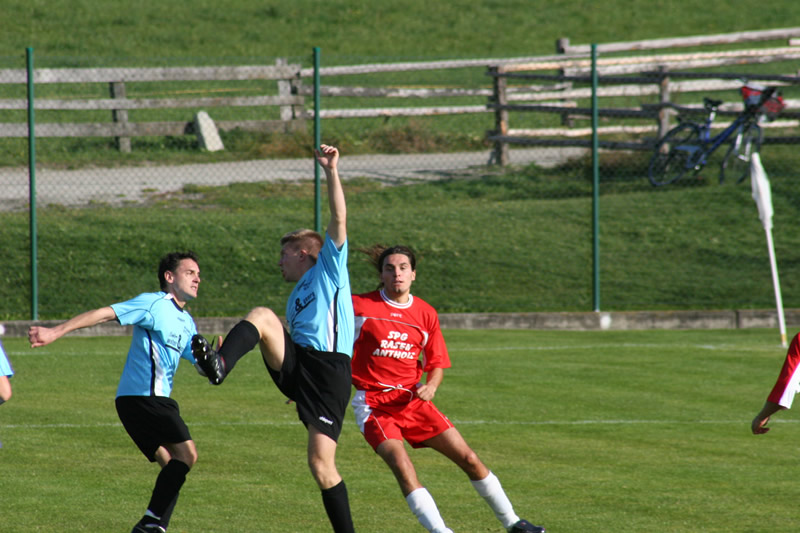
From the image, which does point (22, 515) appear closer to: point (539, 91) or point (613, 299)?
point (613, 299)

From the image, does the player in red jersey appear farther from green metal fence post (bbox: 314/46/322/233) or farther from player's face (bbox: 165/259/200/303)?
green metal fence post (bbox: 314/46/322/233)

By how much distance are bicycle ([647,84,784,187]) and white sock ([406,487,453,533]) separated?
13871 mm

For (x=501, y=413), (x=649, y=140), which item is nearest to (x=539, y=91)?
(x=649, y=140)

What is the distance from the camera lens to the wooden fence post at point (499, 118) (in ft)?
67.5

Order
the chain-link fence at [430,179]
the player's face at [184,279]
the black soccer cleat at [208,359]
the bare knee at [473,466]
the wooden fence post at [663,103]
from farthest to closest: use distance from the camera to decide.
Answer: the wooden fence post at [663,103] → the chain-link fence at [430,179] → the player's face at [184,279] → the bare knee at [473,466] → the black soccer cleat at [208,359]

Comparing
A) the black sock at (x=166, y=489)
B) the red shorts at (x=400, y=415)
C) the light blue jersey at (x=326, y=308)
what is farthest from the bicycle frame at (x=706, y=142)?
the black sock at (x=166, y=489)

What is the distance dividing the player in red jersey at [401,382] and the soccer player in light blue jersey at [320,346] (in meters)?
0.49

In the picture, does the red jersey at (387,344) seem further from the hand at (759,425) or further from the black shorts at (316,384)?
the hand at (759,425)

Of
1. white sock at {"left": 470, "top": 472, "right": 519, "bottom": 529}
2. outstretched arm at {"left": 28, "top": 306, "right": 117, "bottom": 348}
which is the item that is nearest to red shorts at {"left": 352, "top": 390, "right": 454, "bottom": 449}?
white sock at {"left": 470, "top": 472, "right": 519, "bottom": 529}

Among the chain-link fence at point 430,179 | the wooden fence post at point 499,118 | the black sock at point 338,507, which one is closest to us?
the black sock at point 338,507

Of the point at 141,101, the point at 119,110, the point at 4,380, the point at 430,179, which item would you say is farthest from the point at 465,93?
the point at 4,380

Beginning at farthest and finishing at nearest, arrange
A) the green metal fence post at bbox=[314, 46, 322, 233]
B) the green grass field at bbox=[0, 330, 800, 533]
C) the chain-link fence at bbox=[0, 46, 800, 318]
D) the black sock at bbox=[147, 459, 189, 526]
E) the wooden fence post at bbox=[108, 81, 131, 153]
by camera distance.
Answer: the wooden fence post at bbox=[108, 81, 131, 153], the chain-link fence at bbox=[0, 46, 800, 318], the green metal fence post at bbox=[314, 46, 322, 233], the green grass field at bbox=[0, 330, 800, 533], the black sock at bbox=[147, 459, 189, 526]

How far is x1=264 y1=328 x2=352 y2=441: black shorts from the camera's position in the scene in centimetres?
641

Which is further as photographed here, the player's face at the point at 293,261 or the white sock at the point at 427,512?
the player's face at the point at 293,261
